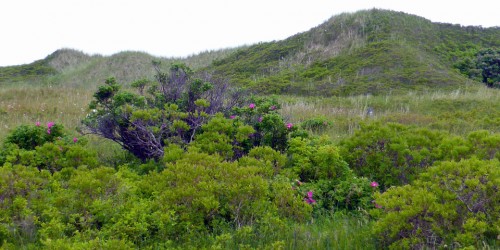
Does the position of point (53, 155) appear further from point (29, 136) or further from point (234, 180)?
point (234, 180)

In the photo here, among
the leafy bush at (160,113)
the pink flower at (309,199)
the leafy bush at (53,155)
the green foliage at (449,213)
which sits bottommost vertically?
the pink flower at (309,199)

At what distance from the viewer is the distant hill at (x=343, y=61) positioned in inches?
731

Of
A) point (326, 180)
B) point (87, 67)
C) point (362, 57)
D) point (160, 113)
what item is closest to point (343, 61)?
point (362, 57)

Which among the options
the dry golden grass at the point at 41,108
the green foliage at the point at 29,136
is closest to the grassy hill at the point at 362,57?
the dry golden grass at the point at 41,108

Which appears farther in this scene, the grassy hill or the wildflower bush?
the grassy hill

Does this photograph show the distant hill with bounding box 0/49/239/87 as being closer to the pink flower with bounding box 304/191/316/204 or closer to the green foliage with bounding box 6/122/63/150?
the green foliage with bounding box 6/122/63/150

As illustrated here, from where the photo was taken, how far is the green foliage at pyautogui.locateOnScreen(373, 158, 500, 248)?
3.01 metres

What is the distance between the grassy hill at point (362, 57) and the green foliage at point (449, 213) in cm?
1423

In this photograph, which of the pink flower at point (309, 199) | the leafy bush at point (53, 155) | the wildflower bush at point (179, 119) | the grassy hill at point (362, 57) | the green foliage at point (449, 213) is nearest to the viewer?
the green foliage at point (449, 213)

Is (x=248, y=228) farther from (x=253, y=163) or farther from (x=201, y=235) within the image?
(x=253, y=163)

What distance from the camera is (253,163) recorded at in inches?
161

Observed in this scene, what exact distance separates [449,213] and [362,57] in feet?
64.9

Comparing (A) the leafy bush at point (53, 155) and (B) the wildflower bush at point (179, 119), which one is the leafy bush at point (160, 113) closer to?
(B) the wildflower bush at point (179, 119)

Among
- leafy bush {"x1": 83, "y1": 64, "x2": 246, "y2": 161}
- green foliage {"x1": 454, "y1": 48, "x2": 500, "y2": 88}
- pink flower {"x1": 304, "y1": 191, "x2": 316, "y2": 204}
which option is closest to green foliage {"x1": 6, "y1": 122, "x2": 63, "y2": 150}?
leafy bush {"x1": 83, "y1": 64, "x2": 246, "y2": 161}
